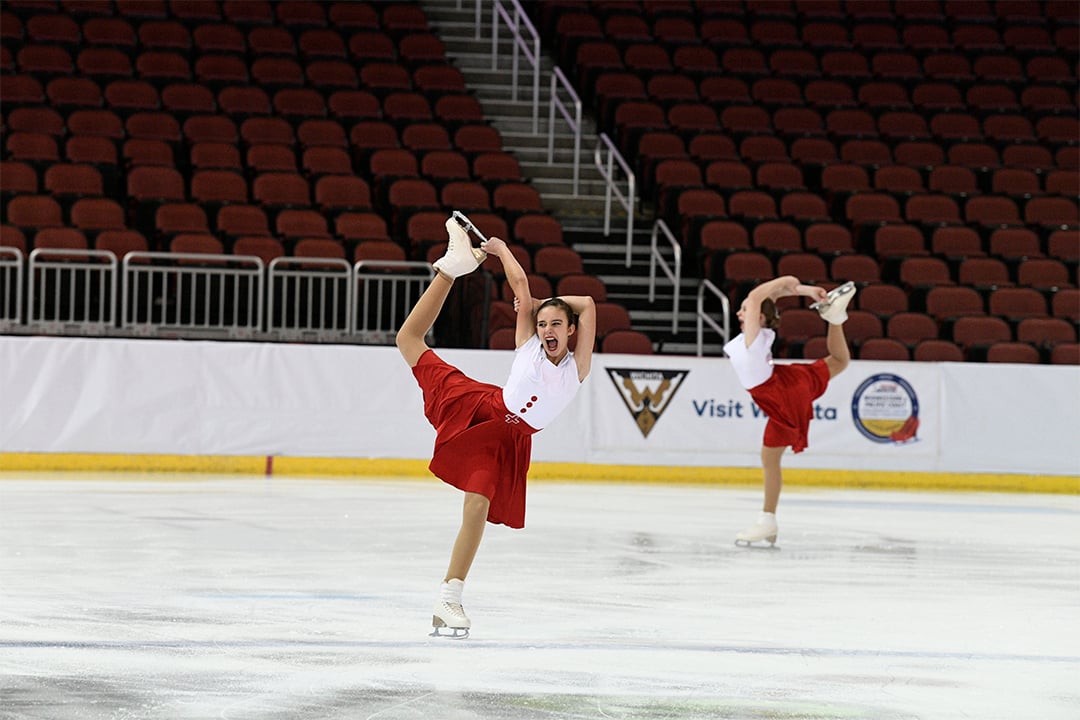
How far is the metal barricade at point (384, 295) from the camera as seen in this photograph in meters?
14.2

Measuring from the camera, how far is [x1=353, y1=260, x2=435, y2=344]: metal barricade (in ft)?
46.5

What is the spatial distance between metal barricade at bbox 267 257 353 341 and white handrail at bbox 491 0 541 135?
5984mm

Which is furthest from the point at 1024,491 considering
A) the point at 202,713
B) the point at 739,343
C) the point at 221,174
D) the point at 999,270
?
the point at 202,713

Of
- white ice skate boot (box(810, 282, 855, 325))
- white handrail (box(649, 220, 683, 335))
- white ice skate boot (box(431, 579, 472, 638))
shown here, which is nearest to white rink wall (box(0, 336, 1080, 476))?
white handrail (box(649, 220, 683, 335))

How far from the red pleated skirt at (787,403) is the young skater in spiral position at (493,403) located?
364 centimetres

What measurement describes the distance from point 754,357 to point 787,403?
0.36 m

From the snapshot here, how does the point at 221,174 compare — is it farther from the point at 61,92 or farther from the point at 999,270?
the point at 999,270

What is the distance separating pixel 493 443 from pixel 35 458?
27.1 ft

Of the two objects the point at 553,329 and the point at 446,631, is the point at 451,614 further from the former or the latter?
the point at 553,329

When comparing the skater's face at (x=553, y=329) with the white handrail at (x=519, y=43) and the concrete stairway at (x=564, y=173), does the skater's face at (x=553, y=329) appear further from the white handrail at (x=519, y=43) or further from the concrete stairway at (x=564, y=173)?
the white handrail at (x=519, y=43)

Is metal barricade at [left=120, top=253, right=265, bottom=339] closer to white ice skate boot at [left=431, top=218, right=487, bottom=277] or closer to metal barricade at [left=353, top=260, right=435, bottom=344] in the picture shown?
metal barricade at [left=353, top=260, right=435, bottom=344]

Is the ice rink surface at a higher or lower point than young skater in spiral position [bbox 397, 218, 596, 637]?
lower

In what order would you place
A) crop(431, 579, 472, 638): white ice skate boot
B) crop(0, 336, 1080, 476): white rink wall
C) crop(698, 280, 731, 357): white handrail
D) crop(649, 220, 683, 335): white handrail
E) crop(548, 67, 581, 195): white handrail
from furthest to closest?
crop(548, 67, 581, 195): white handrail < crop(649, 220, 683, 335): white handrail < crop(698, 280, 731, 357): white handrail < crop(0, 336, 1080, 476): white rink wall < crop(431, 579, 472, 638): white ice skate boot

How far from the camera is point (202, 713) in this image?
155 inches
